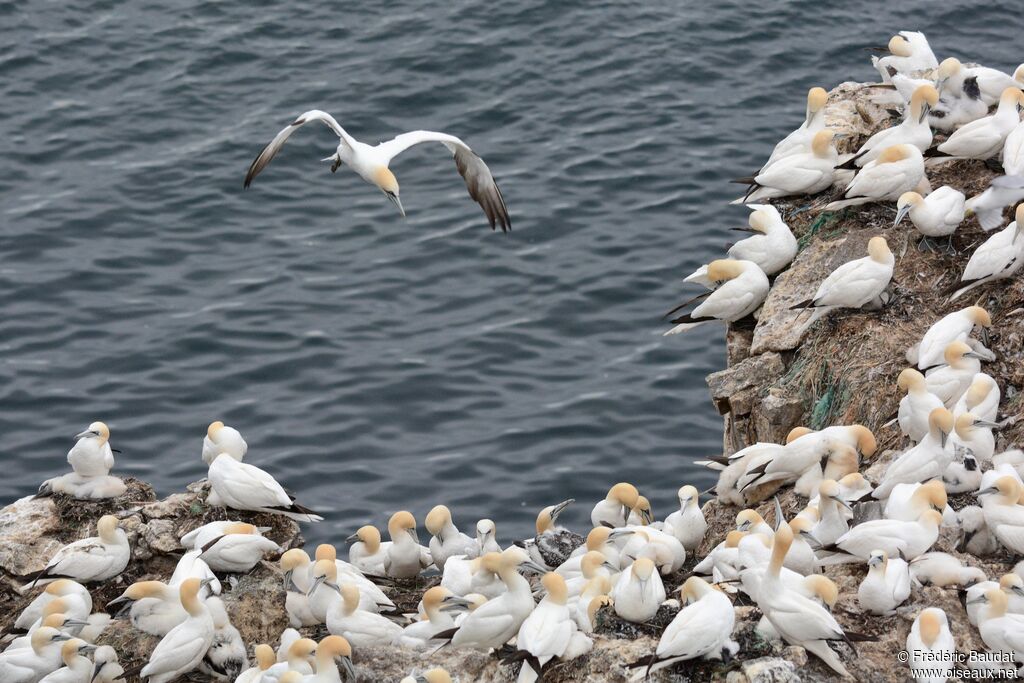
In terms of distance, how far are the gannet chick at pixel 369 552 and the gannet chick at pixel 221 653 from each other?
144 cm

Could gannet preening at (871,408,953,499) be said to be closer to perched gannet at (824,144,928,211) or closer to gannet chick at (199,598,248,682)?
perched gannet at (824,144,928,211)

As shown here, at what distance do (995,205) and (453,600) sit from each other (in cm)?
467

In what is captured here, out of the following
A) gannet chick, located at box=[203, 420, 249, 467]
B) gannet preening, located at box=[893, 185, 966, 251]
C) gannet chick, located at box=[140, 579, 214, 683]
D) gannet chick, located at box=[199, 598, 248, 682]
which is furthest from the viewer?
gannet preening, located at box=[893, 185, 966, 251]

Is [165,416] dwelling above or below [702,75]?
below

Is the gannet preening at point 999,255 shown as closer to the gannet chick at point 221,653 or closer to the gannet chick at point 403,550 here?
the gannet chick at point 403,550

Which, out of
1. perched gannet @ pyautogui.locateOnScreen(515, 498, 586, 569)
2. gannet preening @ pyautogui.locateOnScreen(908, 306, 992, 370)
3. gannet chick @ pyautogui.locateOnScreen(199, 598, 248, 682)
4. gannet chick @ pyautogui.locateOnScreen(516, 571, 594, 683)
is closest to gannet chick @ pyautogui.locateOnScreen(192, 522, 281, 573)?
gannet chick @ pyautogui.locateOnScreen(199, 598, 248, 682)

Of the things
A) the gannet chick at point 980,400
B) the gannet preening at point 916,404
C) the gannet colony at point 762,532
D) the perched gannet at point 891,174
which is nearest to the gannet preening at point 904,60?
the gannet colony at point 762,532

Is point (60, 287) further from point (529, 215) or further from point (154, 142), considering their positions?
point (529, 215)

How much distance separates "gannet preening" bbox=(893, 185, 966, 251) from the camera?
9.67 m

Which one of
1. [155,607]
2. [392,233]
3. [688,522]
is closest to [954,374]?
[688,522]

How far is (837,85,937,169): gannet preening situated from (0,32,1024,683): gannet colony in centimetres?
2

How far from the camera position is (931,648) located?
21.6 ft

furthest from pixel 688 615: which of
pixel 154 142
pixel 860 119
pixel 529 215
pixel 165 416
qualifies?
pixel 154 142

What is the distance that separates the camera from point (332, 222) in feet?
52.9
